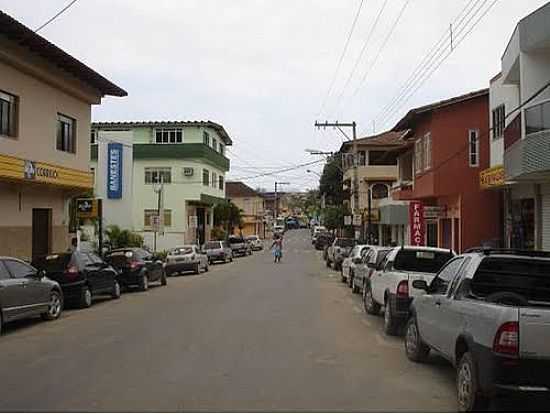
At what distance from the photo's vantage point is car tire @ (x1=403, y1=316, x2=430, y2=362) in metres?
10.7

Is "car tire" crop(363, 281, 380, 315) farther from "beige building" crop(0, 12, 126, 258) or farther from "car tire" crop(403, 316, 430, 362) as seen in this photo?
"beige building" crop(0, 12, 126, 258)

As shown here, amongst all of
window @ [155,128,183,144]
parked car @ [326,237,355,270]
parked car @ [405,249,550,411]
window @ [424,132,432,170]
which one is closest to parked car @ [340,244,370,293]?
window @ [424,132,432,170]

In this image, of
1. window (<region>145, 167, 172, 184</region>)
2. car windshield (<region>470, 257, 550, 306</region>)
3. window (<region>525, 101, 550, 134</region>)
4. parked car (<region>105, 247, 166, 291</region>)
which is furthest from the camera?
window (<region>145, 167, 172, 184</region>)

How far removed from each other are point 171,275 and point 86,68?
49.8 ft

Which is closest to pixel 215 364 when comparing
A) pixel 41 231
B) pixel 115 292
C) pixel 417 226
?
pixel 115 292

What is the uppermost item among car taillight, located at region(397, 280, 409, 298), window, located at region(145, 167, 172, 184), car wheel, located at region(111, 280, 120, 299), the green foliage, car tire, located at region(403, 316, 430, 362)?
window, located at region(145, 167, 172, 184)

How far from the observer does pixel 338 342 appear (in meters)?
12.9

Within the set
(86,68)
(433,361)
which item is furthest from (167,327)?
(86,68)

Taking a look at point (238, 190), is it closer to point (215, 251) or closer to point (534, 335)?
point (215, 251)

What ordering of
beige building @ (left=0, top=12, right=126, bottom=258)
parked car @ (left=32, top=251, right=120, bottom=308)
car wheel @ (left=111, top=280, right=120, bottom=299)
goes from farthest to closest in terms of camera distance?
1. car wheel @ (left=111, top=280, right=120, bottom=299)
2. beige building @ (left=0, top=12, right=126, bottom=258)
3. parked car @ (left=32, top=251, right=120, bottom=308)

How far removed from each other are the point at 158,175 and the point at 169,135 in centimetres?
345

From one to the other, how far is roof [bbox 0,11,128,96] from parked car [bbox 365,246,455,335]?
11.7 meters

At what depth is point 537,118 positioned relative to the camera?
18.3 metres

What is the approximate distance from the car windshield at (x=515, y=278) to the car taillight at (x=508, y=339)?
1730mm
